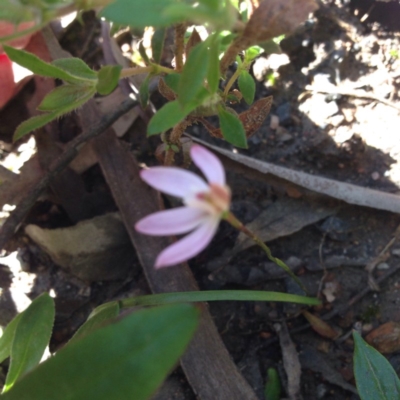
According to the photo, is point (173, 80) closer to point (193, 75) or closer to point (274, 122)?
point (193, 75)

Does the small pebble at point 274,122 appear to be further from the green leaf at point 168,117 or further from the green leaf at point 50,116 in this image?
the green leaf at point 168,117

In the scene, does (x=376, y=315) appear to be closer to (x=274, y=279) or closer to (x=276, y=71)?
(x=274, y=279)

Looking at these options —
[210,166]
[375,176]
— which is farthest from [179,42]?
[375,176]

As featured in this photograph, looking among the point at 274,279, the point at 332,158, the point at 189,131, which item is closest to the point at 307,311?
the point at 274,279

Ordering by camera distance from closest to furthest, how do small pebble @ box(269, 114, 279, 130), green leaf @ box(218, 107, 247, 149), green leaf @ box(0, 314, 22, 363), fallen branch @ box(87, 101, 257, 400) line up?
green leaf @ box(218, 107, 247, 149)
green leaf @ box(0, 314, 22, 363)
fallen branch @ box(87, 101, 257, 400)
small pebble @ box(269, 114, 279, 130)

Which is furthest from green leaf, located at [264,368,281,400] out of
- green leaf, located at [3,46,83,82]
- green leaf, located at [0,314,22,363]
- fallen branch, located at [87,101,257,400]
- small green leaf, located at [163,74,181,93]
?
green leaf, located at [3,46,83,82]

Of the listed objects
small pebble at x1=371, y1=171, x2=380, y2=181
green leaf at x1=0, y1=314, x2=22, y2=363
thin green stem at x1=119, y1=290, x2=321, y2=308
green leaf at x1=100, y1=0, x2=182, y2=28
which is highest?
green leaf at x1=100, y1=0, x2=182, y2=28

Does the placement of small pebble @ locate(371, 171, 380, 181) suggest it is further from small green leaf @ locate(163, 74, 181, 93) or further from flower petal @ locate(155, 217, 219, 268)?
flower petal @ locate(155, 217, 219, 268)
